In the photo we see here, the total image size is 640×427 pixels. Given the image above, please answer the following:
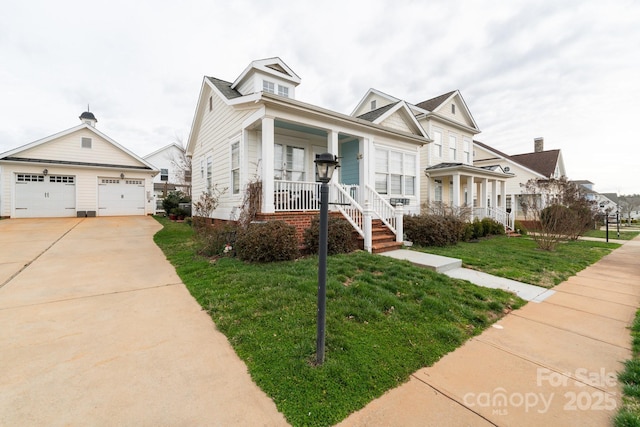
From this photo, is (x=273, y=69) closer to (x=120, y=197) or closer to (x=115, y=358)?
(x=115, y=358)

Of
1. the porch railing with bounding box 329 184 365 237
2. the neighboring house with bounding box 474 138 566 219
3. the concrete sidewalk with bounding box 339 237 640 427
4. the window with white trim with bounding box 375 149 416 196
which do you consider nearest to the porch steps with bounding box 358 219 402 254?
the porch railing with bounding box 329 184 365 237

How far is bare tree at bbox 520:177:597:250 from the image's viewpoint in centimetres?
900

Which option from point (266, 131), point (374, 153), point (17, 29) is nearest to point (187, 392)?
point (266, 131)

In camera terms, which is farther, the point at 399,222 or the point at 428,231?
the point at 428,231

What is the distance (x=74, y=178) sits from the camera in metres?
16.3

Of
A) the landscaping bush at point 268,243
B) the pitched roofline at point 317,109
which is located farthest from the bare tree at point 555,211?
the landscaping bush at point 268,243

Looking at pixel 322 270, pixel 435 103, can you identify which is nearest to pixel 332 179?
pixel 322 270

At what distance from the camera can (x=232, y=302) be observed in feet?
12.5

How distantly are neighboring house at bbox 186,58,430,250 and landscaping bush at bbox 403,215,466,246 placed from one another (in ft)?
2.01

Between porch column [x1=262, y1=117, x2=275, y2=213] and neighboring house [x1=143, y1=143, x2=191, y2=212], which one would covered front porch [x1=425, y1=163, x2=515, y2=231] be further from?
neighboring house [x1=143, y1=143, x2=191, y2=212]

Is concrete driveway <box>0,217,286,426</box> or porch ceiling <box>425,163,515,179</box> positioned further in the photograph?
porch ceiling <box>425,163,515,179</box>

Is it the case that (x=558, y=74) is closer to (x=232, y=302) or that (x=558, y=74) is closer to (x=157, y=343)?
(x=232, y=302)

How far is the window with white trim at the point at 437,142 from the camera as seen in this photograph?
15928 millimetres

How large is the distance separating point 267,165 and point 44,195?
A: 1730cm
